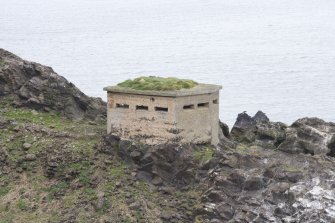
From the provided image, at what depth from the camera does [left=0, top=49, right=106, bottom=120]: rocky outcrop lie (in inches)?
2100

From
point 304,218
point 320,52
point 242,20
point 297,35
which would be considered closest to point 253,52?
point 320,52

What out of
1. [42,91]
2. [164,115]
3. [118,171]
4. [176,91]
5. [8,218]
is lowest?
[8,218]

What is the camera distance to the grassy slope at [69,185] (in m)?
45.2

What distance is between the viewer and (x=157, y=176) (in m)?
46.8

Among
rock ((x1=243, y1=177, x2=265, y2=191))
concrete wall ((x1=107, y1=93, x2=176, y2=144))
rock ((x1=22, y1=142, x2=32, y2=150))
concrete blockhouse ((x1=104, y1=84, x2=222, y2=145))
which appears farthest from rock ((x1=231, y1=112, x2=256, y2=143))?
rock ((x1=22, y1=142, x2=32, y2=150))

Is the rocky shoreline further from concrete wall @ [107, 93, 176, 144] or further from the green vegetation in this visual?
the green vegetation

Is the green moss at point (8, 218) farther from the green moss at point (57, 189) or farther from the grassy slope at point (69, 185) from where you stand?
the green moss at point (57, 189)

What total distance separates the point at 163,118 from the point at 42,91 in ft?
29.7

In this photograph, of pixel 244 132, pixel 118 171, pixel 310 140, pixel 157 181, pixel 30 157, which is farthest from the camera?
pixel 244 132

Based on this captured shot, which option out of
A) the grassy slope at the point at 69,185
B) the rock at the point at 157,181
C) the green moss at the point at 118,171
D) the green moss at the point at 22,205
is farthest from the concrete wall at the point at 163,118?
the green moss at the point at 22,205

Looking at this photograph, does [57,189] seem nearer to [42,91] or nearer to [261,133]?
[42,91]

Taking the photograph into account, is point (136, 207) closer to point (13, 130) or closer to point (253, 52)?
point (13, 130)

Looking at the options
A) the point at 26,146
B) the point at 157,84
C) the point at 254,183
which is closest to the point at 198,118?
the point at 157,84

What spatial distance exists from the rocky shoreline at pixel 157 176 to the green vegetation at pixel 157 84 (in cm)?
249
